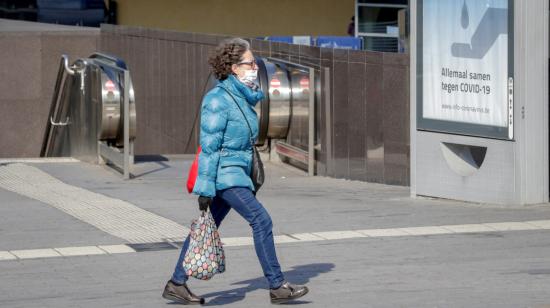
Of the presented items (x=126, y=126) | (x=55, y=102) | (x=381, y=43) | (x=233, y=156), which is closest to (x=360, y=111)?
(x=126, y=126)

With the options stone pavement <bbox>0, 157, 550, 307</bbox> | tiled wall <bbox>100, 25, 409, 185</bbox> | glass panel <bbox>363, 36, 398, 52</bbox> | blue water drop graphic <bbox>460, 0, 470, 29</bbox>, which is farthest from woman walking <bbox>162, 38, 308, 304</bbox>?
glass panel <bbox>363, 36, 398, 52</bbox>

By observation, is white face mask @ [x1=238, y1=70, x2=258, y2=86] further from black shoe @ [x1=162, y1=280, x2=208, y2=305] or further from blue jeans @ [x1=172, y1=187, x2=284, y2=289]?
black shoe @ [x1=162, y1=280, x2=208, y2=305]

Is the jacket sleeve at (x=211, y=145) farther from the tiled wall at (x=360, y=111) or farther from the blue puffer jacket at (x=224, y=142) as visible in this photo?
the tiled wall at (x=360, y=111)

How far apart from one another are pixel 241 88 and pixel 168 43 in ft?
48.8

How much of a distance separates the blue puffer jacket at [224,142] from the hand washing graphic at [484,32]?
4.71 meters

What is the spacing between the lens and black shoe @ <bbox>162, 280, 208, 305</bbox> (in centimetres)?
714

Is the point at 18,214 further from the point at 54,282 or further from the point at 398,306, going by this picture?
the point at 398,306

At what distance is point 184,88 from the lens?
21844 millimetres

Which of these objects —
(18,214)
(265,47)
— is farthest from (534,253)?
(265,47)

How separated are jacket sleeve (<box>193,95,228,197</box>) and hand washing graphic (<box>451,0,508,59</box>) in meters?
4.86

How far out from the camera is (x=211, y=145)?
694 cm

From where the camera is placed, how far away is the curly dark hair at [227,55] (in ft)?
23.2

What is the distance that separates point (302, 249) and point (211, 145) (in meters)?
2.49

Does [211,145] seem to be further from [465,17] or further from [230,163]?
[465,17]
